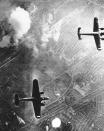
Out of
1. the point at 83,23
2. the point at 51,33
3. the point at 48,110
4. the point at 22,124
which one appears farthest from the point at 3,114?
the point at 83,23

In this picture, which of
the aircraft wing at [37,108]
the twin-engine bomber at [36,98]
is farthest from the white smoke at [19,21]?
the aircraft wing at [37,108]

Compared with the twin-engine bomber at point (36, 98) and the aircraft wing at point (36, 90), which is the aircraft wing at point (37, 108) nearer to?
the twin-engine bomber at point (36, 98)

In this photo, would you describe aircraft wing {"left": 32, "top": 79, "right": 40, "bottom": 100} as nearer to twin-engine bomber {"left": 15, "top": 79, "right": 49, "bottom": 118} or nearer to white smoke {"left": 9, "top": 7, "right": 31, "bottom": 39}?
twin-engine bomber {"left": 15, "top": 79, "right": 49, "bottom": 118}

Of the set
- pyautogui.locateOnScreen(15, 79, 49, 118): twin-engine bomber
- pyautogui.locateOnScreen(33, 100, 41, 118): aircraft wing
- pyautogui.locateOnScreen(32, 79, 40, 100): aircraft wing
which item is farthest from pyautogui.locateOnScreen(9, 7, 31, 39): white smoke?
pyautogui.locateOnScreen(33, 100, 41, 118): aircraft wing

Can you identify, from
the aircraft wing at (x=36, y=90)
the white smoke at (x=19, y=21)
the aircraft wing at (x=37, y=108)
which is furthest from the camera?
the white smoke at (x=19, y=21)

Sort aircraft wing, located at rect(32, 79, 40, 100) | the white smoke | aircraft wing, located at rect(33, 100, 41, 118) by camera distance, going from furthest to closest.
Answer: the white smoke, aircraft wing, located at rect(33, 100, 41, 118), aircraft wing, located at rect(32, 79, 40, 100)

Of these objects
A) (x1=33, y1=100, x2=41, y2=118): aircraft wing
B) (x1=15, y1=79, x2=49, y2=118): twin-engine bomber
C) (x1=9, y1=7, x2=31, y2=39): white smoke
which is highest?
(x1=9, y1=7, x2=31, y2=39): white smoke

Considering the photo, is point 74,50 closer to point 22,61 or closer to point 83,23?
point 83,23

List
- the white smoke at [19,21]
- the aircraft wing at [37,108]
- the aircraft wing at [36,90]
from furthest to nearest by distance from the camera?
the white smoke at [19,21], the aircraft wing at [37,108], the aircraft wing at [36,90]
